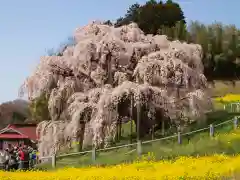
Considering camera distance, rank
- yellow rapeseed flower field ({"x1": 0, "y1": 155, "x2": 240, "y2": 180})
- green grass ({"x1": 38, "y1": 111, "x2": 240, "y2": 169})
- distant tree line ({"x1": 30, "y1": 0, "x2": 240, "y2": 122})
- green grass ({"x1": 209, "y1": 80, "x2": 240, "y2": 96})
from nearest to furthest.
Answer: yellow rapeseed flower field ({"x1": 0, "y1": 155, "x2": 240, "y2": 180}) → green grass ({"x1": 38, "y1": 111, "x2": 240, "y2": 169}) → green grass ({"x1": 209, "y1": 80, "x2": 240, "y2": 96}) → distant tree line ({"x1": 30, "y1": 0, "x2": 240, "y2": 122})

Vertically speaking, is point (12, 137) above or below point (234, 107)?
below

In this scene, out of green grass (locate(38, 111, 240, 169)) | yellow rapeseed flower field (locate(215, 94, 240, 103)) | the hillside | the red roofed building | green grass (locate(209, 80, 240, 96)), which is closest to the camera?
green grass (locate(38, 111, 240, 169))

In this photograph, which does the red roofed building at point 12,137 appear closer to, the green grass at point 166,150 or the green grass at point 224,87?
the green grass at point 224,87

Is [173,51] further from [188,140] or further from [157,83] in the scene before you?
[188,140]

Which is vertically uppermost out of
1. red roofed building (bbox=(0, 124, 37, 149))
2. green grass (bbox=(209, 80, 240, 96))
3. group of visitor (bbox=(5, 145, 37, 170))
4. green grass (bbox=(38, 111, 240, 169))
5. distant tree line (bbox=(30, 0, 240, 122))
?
distant tree line (bbox=(30, 0, 240, 122))

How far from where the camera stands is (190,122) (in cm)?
3125

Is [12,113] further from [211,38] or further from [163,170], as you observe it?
[163,170]

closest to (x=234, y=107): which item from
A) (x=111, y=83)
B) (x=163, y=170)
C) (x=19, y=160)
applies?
(x=111, y=83)

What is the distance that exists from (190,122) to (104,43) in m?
7.41

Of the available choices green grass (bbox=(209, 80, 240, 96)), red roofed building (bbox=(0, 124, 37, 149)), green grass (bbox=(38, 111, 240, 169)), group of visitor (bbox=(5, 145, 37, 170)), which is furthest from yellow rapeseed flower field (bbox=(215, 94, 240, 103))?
group of visitor (bbox=(5, 145, 37, 170))

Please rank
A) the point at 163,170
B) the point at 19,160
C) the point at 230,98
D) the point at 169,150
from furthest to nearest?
the point at 230,98 → the point at 19,160 → the point at 169,150 → the point at 163,170

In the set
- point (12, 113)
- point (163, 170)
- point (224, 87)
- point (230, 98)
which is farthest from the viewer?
point (12, 113)

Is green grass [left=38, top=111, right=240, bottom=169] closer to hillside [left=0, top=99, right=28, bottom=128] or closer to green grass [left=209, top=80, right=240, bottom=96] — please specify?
green grass [left=209, top=80, right=240, bottom=96]

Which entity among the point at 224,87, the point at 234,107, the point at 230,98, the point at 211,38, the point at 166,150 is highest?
the point at 211,38
